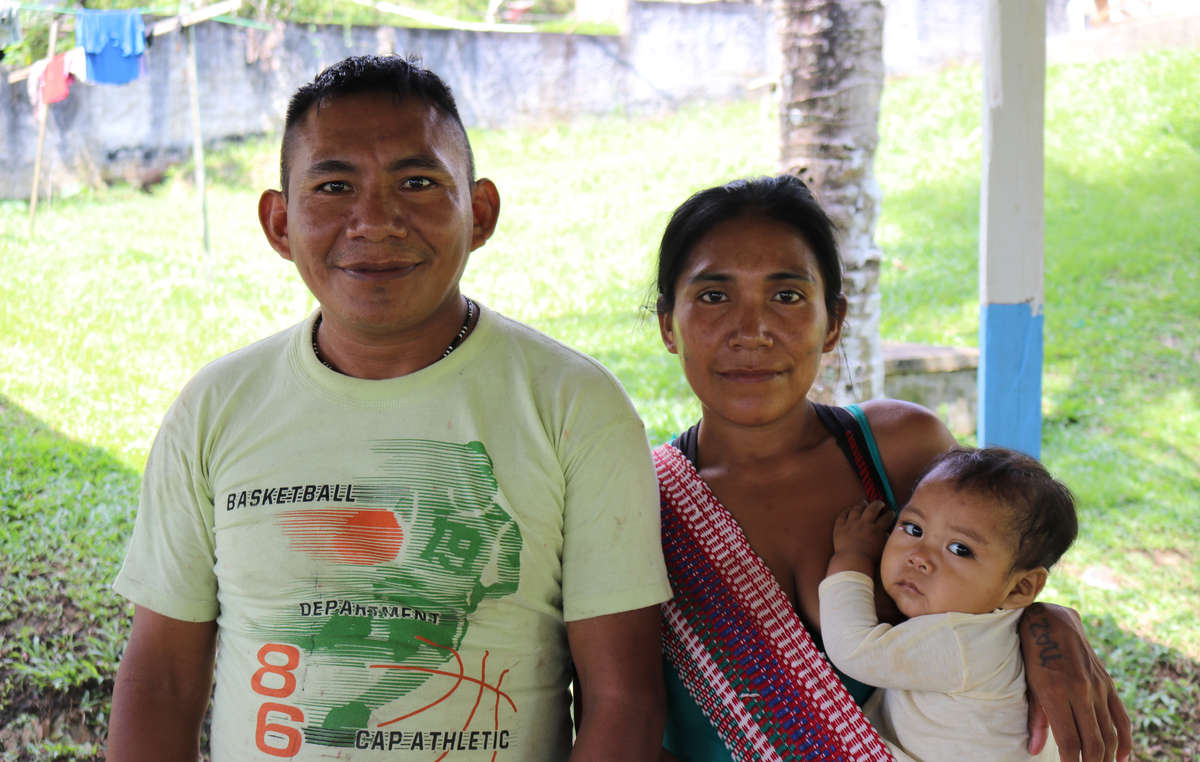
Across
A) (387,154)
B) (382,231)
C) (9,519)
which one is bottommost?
(9,519)

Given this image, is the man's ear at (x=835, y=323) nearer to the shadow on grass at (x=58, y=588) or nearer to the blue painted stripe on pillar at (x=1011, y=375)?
the blue painted stripe on pillar at (x=1011, y=375)

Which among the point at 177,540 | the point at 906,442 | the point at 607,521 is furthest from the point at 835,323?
the point at 177,540

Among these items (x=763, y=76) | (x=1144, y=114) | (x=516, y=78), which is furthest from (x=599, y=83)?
(x=1144, y=114)

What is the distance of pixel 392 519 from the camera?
5.90 ft

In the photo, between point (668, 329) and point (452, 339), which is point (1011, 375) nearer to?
point (668, 329)

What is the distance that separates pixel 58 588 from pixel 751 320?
10.7 feet

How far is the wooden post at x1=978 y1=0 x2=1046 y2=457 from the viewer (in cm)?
320

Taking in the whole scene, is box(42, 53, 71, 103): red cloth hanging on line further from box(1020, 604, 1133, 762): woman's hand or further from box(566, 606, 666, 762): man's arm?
box(1020, 604, 1133, 762): woman's hand

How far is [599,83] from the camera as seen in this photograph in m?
14.8

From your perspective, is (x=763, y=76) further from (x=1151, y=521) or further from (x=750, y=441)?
(x=750, y=441)

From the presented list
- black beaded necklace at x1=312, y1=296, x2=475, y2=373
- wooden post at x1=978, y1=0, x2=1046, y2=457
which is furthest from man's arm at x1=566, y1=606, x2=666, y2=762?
wooden post at x1=978, y1=0, x2=1046, y2=457

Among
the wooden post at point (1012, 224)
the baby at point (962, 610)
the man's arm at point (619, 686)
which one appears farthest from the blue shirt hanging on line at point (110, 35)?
the baby at point (962, 610)

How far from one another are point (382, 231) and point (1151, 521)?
5.00 meters

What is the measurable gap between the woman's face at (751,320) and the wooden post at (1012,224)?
141 centimetres
